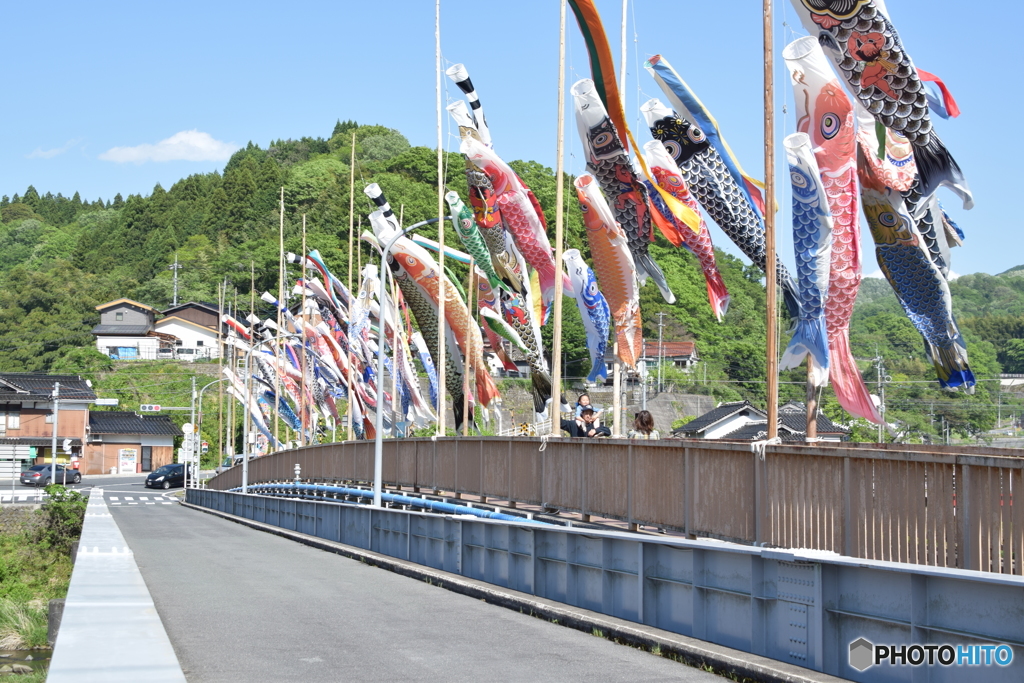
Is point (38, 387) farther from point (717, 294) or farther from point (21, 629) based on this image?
point (717, 294)

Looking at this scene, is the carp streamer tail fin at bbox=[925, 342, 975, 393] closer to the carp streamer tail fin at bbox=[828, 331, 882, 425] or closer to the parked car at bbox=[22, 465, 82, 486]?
the carp streamer tail fin at bbox=[828, 331, 882, 425]

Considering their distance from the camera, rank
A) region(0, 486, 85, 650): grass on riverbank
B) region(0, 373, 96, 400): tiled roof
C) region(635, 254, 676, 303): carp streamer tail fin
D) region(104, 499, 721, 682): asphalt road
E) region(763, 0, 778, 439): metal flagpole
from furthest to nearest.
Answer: region(0, 373, 96, 400): tiled roof
region(0, 486, 85, 650): grass on riverbank
region(635, 254, 676, 303): carp streamer tail fin
region(763, 0, 778, 439): metal flagpole
region(104, 499, 721, 682): asphalt road

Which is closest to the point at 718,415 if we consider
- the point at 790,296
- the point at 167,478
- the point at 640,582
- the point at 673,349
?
the point at 167,478

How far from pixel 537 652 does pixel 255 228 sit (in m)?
137

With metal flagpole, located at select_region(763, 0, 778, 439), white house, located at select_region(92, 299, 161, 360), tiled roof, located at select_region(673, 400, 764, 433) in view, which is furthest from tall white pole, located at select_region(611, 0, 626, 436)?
white house, located at select_region(92, 299, 161, 360)

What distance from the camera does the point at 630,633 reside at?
444 inches

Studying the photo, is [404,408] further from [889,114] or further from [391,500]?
[889,114]

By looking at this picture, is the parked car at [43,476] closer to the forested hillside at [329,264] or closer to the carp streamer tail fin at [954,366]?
Result: the forested hillside at [329,264]

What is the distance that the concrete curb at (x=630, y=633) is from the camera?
9.11 meters

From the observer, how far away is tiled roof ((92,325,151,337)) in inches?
5027

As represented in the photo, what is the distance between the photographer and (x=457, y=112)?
28.8 metres

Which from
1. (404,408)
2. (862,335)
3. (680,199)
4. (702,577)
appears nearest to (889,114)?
(680,199)

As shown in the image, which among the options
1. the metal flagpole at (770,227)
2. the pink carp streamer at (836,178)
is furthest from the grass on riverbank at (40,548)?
the metal flagpole at (770,227)

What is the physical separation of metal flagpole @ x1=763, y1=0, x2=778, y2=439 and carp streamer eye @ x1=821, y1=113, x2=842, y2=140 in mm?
2364
